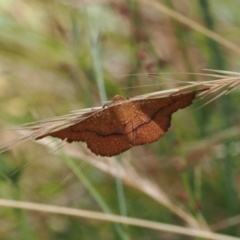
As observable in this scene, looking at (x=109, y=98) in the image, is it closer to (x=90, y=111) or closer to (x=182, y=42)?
(x=182, y=42)

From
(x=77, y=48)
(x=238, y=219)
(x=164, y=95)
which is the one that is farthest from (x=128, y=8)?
(x=164, y=95)

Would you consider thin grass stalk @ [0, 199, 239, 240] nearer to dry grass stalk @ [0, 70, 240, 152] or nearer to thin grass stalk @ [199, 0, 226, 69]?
dry grass stalk @ [0, 70, 240, 152]

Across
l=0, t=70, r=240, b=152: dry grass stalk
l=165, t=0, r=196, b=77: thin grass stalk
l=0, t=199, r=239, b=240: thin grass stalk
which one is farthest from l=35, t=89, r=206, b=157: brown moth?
l=165, t=0, r=196, b=77: thin grass stalk

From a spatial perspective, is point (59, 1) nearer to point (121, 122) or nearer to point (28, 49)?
point (28, 49)

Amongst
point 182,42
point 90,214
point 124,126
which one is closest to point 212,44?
point 182,42

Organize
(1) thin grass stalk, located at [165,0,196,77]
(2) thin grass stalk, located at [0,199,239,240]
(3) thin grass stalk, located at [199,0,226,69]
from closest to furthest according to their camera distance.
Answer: (2) thin grass stalk, located at [0,199,239,240] → (3) thin grass stalk, located at [199,0,226,69] → (1) thin grass stalk, located at [165,0,196,77]

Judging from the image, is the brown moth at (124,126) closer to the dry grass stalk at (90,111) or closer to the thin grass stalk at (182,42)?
the dry grass stalk at (90,111)
